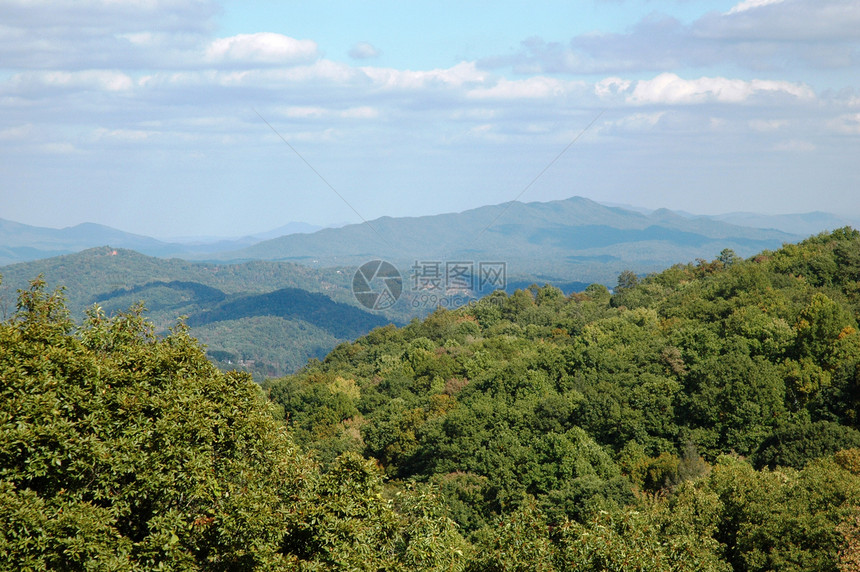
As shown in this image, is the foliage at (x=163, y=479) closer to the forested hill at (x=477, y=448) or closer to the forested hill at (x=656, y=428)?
the forested hill at (x=477, y=448)

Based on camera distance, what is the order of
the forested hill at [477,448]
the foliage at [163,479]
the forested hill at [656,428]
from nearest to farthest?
1. the foliage at [163,479]
2. the forested hill at [477,448]
3. the forested hill at [656,428]

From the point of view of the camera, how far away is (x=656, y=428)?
36.4 metres

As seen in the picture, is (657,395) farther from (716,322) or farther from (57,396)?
(57,396)

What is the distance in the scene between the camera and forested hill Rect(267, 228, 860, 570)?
1864 centimetres

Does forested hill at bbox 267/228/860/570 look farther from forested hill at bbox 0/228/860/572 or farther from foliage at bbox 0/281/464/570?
foliage at bbox 0/281/464/570

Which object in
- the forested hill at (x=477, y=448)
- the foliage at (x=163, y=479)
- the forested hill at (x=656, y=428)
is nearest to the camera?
the foliage at (x=163, y=479)

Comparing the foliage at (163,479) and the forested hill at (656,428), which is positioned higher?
the foliage at (163,479)

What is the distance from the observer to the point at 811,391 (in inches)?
1404

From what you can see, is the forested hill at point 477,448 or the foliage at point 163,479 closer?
the foliage at point 163,479

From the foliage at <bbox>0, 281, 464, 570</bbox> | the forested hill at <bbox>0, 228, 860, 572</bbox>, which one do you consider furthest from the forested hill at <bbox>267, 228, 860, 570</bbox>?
the foliage at <bbox>0, 281, 464, 570</bbox>

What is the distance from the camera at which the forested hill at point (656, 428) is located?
18.6 metres

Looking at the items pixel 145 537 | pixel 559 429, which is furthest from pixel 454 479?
pixel 145 537

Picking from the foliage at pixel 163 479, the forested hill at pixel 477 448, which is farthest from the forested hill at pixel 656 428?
the foliage at pixel 163 479

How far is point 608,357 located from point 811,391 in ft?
42.1
